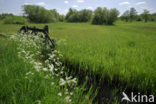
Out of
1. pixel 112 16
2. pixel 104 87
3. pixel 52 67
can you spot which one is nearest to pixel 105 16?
pixel 112 16

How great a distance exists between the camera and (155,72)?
8.74ft

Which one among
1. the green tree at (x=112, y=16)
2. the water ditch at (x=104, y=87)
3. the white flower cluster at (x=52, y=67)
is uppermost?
the green tree at (x=112, y=16)

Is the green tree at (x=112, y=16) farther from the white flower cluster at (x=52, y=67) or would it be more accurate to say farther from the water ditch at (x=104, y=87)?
the water ditch at (x=104, y=87)

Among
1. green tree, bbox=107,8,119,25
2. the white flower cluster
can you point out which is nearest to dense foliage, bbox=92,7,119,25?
green tree, bbox=107,8,119,25

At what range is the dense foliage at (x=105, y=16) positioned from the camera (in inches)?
1788

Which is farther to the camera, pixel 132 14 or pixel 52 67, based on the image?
pixel 132 14

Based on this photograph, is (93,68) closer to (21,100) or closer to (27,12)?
(21,100)

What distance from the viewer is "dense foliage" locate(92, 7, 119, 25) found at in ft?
149

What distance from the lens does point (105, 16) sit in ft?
151

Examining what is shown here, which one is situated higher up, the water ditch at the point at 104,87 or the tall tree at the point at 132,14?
the tall tree at the point at 132,14

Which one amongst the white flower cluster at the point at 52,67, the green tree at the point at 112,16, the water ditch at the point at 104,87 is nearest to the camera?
the white flower cluster at the point at 52,67

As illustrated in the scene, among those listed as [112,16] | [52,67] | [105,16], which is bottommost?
[52,67]

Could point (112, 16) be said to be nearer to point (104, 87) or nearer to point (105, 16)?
point (105, 16)

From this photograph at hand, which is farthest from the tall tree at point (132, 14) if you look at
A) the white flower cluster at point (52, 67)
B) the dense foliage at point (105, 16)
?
the white flower cluster at point (52, 67)
